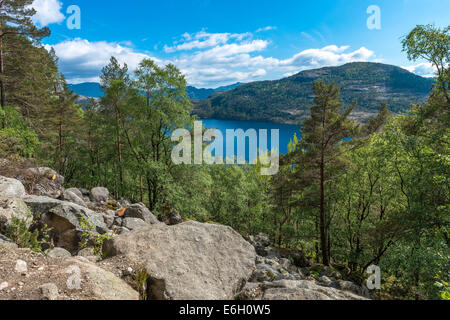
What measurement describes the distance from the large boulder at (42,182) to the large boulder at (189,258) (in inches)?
345

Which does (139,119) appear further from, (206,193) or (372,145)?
(372,145)

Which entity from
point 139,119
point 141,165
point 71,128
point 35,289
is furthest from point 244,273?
point 71,128

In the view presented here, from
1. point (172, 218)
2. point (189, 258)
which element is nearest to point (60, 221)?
point (189, 258)

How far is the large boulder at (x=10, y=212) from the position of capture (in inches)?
228

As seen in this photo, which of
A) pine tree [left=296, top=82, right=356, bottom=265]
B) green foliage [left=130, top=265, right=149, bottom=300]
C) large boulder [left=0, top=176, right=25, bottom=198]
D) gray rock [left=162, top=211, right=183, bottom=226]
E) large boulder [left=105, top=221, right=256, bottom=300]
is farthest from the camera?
gray rock [left=162, top=211, right=183, bottom=226]

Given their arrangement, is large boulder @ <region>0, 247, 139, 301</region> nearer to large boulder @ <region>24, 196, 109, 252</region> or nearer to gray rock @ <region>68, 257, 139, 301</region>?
gray rock @ <region>68, 257, 139, 301</region>

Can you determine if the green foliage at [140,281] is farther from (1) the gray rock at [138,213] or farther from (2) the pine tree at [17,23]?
(2) the pine tree at [17,23]

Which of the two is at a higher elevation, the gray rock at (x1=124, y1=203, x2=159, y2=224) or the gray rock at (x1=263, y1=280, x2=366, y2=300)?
the gray rock at (x1=263, y1=280, x2=366, y2=300)

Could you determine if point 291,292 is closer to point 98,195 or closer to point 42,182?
point 42,182

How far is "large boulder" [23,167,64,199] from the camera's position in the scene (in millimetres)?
11188

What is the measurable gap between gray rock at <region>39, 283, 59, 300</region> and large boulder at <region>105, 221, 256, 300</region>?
151 centimetres

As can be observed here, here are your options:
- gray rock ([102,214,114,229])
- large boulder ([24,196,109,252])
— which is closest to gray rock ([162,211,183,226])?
gray rock ([102,214,114,229])

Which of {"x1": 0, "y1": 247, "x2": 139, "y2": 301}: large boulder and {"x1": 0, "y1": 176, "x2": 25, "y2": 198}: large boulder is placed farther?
{"x1": 0, "y1": 176, "x2": 25, "y2": 198}: large boulder

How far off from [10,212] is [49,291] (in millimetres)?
4750
